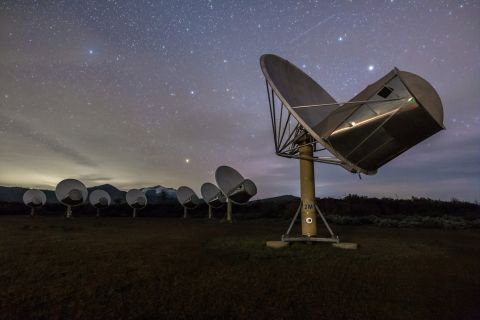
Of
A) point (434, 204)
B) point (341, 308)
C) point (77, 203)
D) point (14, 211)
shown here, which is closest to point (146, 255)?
point (341, 308)

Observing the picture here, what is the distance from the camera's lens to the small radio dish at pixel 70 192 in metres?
29.6

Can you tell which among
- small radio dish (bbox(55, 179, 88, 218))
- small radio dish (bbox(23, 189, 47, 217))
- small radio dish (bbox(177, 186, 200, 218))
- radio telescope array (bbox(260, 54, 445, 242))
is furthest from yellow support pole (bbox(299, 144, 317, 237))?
small radio dish (bbox(23, 189, 47, 217))

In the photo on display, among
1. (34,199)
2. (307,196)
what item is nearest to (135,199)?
(34,199)

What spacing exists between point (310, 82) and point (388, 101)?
17.0ft

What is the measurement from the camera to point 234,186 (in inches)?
960

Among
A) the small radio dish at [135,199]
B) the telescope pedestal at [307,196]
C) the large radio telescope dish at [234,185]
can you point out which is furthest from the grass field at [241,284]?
the small radio dish at [135,199]

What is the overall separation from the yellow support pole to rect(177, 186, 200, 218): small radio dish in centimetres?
2588

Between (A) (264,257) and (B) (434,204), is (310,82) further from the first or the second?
(B) (434,204)

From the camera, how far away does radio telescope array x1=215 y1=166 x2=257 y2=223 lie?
23.7 metres

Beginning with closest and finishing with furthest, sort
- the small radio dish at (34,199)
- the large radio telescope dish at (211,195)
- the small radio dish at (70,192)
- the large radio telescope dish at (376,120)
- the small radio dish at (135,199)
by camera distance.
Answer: the large radio telescope dish at (376,120)
the small radio dish at (70,192)
the large radio telescope dish at (211,195)
the small radio dish at (34,199)
the small radio dish at (135,199)

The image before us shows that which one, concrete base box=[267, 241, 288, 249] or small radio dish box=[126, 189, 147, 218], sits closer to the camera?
concrete base box=[267, 241, 288, 249]

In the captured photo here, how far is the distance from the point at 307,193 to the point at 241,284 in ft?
18.6

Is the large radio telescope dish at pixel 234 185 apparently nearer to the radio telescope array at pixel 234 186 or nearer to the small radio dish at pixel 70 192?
the radio telescope array at pixel 234 186

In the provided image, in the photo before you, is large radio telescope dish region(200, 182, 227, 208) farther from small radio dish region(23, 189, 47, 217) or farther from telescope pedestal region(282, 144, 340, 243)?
small radio dish region(23, 189, 47, 217)
